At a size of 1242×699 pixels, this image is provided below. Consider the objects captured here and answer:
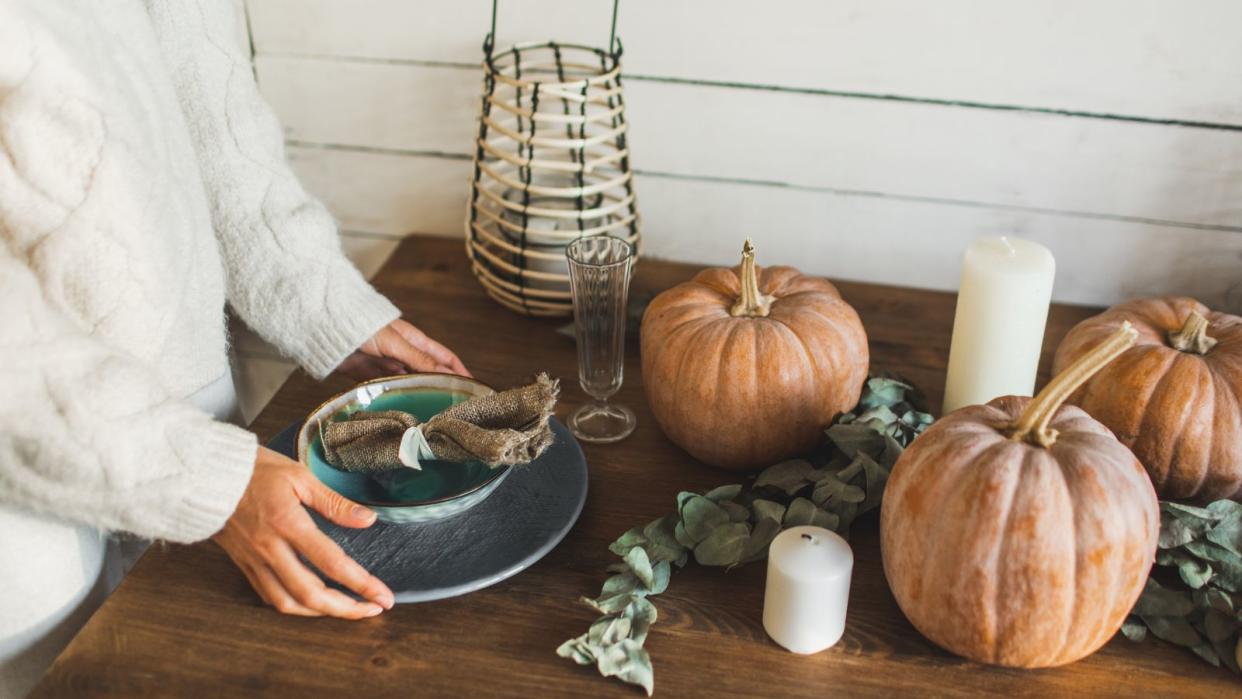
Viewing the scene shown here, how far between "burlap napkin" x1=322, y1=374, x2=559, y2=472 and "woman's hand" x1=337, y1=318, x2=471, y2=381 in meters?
0.19

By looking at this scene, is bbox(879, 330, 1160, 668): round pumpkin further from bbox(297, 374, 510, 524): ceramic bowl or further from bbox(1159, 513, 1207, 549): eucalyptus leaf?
bbox(297, 374, 510, 524): ceramic bowl

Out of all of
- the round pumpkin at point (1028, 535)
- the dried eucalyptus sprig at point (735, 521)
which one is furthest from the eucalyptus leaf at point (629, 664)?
the round pumpkin at point (1028, 535)

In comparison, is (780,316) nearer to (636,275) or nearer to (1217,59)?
(636,275)

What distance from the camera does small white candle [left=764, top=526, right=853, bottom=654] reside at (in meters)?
0.75

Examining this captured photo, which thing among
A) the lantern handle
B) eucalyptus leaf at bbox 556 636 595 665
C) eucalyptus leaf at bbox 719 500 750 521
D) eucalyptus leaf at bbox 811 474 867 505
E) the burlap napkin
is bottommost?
eucalyptus leaf at bbox 556 636 595 665

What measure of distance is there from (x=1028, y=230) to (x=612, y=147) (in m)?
0.56

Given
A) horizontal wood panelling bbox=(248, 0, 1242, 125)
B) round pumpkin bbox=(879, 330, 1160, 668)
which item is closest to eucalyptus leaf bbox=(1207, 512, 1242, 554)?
round pumpkin bbox=(879, 330, 1160, 668)

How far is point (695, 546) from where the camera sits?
2.84 feet

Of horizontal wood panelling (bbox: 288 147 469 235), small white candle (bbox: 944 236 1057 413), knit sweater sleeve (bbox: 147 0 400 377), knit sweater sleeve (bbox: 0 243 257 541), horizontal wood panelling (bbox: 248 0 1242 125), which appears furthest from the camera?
horizontal wood panelling (bbox: 288 147 469 235)

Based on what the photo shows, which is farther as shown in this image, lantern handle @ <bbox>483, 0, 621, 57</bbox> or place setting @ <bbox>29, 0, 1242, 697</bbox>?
lantern handle @ <bbox>483, 0, 621, 57</bbox>

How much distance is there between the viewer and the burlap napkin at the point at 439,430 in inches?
33.6

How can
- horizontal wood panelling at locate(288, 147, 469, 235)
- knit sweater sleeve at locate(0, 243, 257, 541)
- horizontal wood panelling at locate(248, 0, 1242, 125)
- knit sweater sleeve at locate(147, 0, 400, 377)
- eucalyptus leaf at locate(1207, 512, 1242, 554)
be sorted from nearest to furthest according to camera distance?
knit sweater sleeve at locate(0, 243, 257, 541) → eucalyptus leaf at locate(1207, 512, 1242, 554) → knit sweater sleeve at locate(147, 0, 400, 377) → horizontal wood panelling at locate(248, 0, 1242, 125) → horizontal wood panelling at locate(288, 147, 469, 235)

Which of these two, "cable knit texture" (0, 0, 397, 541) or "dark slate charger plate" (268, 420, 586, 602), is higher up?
"cable knit texture" (0, 0, 397, 541)

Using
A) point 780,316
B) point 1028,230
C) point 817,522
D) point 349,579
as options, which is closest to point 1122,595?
point 817,522
